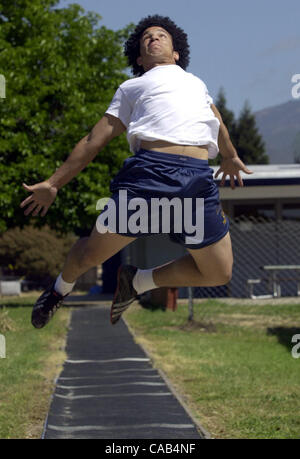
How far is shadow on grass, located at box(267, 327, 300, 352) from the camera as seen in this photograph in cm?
1471

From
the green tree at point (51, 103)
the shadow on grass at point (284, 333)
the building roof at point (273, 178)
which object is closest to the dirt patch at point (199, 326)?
the shadow on grass at point (284, 333)

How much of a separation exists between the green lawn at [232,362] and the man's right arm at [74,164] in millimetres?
5606

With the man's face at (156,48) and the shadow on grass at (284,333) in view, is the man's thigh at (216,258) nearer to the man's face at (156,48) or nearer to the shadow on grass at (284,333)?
the man's face at (156,48)

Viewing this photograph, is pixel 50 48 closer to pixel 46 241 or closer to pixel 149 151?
pixel 46 241

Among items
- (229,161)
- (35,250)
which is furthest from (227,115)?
(229,161)

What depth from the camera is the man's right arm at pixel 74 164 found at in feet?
10.8

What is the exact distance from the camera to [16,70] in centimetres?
1978

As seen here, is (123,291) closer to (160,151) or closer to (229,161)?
(229,161)

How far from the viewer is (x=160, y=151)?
3.25m

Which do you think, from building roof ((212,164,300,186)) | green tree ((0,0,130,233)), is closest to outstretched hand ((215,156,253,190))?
green tree ((0,0,130,233))

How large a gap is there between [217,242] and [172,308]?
690 inches
